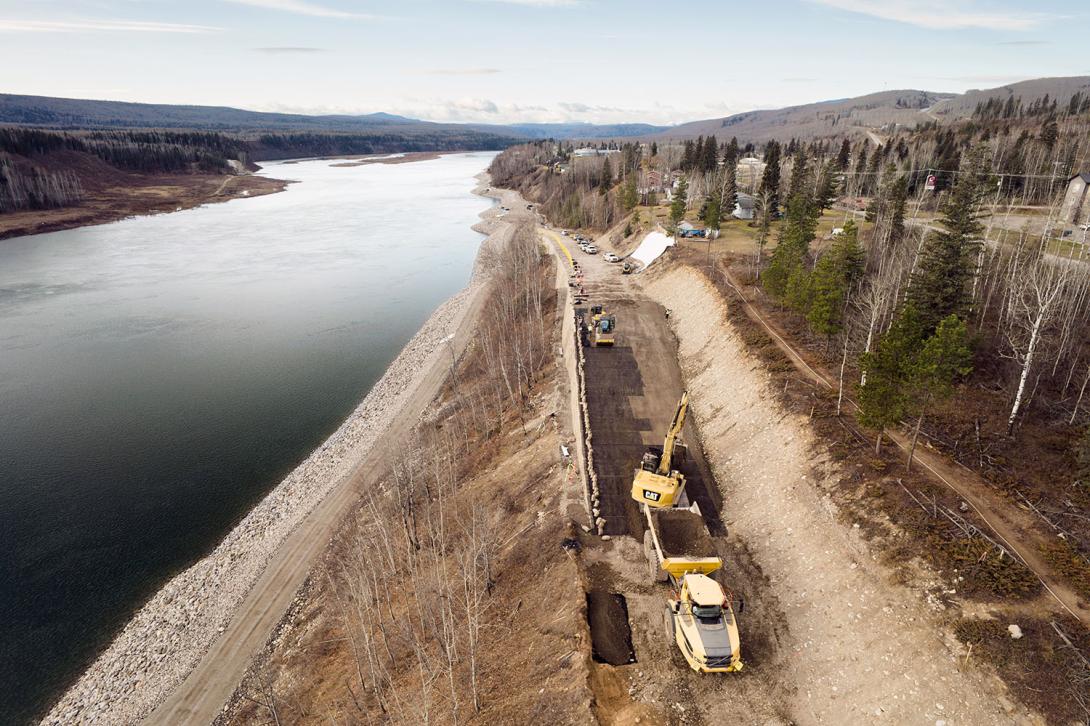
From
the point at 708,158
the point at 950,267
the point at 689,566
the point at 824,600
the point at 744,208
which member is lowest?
the point at 824,600

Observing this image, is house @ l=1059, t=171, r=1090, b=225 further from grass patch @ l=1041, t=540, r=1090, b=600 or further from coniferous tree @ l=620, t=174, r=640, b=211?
coniferous tree @ l=620, t=174, r=640, b=211

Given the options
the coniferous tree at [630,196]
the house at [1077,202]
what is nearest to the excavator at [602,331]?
the house at [1077,202]

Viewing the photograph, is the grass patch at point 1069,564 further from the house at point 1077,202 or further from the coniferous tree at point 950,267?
the house at point 1077,202

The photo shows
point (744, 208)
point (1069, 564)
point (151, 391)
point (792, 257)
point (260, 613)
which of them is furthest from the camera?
point (744, 208)

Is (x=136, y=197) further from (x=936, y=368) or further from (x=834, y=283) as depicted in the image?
(x=936, y=368)

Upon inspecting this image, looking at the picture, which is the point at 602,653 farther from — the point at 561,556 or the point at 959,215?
the point at 959,215

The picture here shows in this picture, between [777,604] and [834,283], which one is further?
[834,283]

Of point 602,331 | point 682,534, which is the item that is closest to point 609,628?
point 682,534
